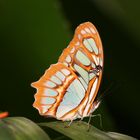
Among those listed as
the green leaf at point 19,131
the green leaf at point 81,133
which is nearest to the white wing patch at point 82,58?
the green leaf at point 81,133

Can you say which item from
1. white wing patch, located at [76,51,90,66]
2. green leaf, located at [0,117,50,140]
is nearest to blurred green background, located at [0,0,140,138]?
white wing patch, located at [76,51,90,66]

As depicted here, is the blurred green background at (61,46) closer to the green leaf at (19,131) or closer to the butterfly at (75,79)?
the butterfly at (75,79)

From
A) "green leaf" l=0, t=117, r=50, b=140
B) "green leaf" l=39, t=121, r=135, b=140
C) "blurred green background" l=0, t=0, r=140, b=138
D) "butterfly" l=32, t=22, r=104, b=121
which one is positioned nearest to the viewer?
"green leaf" l=0, t=117, r=50, b=140

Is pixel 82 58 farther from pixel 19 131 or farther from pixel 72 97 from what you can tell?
pixel 19 131

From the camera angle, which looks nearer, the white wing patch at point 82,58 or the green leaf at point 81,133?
the green leaf at point 81,133

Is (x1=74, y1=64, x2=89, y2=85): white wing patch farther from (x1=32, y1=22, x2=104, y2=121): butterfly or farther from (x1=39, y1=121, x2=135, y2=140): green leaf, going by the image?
(x1=39, y1=121, x2=135, y2=140): green leaf

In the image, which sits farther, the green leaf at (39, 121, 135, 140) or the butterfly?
the butterfly
